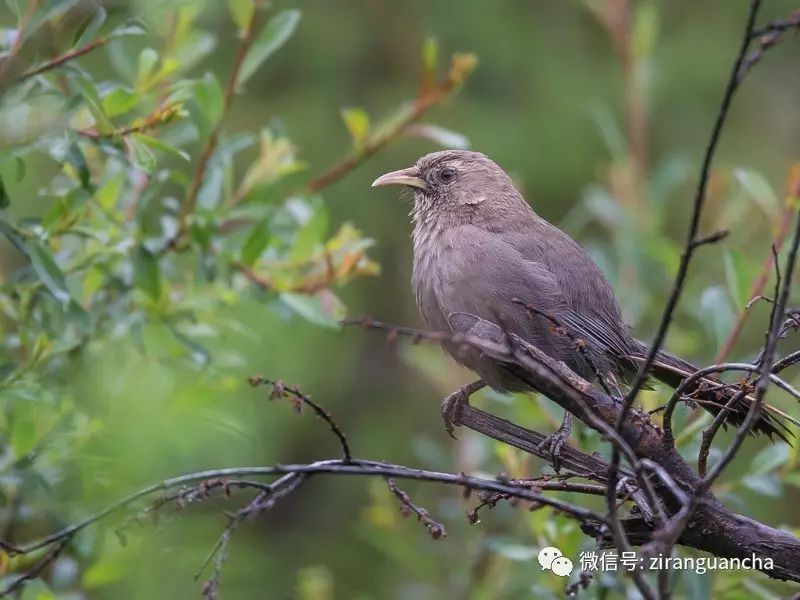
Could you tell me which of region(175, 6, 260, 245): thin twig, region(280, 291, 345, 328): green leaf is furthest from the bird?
region(175, 6, 260, 245): thin twig

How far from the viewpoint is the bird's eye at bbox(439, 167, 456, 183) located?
17.4ft

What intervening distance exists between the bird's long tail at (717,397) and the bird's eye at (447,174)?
1.27 meters

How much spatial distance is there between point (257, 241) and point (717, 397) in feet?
5.52

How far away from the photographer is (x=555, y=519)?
4023 mm

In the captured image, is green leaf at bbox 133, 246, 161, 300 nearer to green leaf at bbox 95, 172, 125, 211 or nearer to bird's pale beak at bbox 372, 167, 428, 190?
green leaf at bbox 95, 172, 125, 211

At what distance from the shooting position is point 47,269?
3.25 metres

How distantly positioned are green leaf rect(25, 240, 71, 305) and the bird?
1.38 metres

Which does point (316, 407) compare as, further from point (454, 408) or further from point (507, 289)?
point (507, 289)

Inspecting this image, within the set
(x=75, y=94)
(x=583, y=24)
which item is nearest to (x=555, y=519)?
(x=75, y=94)

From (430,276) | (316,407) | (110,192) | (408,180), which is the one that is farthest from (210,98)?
(316,407)

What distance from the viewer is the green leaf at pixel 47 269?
323cm

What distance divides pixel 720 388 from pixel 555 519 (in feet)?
4.91

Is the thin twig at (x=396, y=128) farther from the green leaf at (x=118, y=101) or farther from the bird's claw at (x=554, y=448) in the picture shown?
the bird's claw at (x=554, y=448)

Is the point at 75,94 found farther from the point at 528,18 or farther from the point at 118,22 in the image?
the point at 528,18
